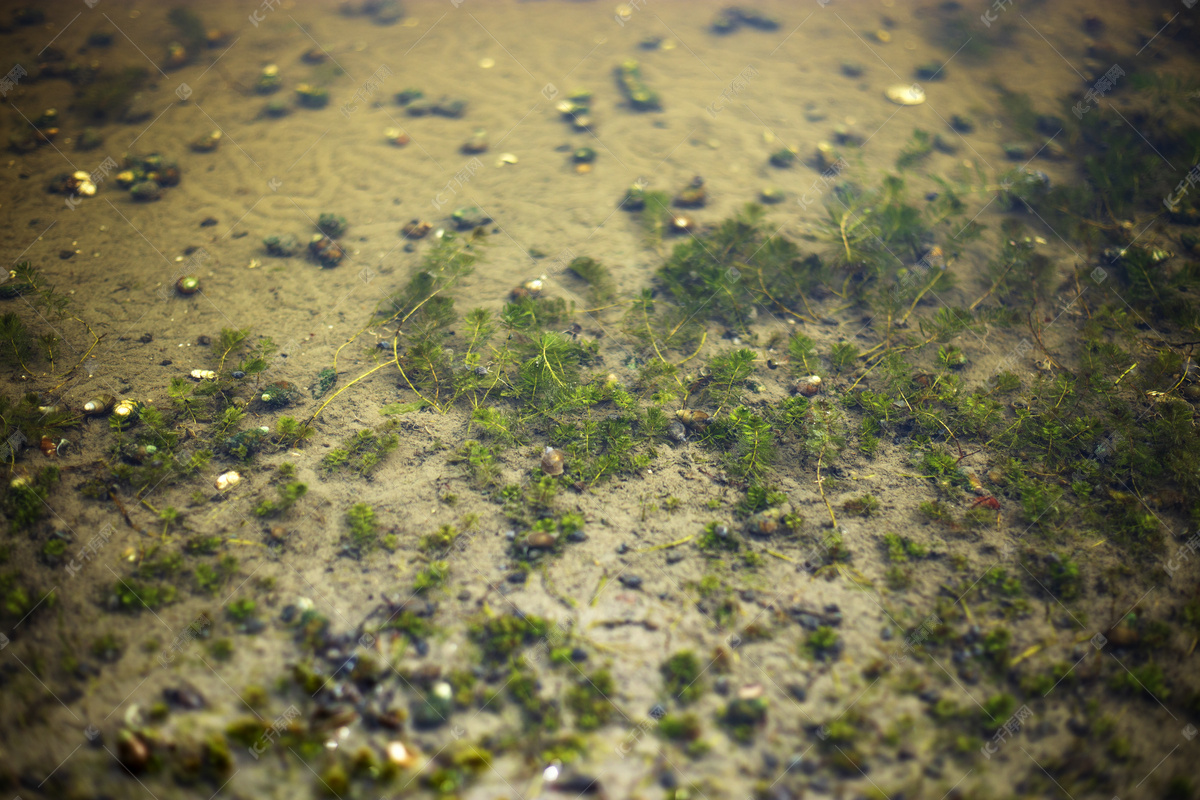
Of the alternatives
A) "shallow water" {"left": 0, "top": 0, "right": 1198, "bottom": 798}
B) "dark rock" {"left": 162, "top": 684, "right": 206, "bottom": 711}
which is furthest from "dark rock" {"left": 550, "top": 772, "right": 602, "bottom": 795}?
"dark rock" {"left": 162, "top": 684, "right": 206, "bottom": 711}

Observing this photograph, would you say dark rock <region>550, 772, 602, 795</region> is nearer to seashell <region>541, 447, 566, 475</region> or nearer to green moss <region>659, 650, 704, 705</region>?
green moss <region>659, 650, 704, 705</region>

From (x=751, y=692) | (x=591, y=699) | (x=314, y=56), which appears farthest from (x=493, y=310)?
(x=314, y=56)

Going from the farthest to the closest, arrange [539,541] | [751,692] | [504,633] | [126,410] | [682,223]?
[682,223]
[126,410]
[539,541]
[504,633]
[751,692]

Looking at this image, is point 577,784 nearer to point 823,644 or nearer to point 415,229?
point 823,644

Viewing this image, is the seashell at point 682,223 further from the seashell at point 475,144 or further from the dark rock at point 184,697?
the dark rock at point 184,697

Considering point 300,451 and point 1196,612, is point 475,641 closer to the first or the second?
point 300,451

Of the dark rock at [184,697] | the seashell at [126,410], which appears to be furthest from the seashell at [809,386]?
the seashell at [126,410]

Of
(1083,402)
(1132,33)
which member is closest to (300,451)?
(1083,402)
